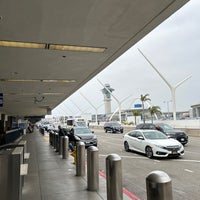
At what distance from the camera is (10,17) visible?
209 inches

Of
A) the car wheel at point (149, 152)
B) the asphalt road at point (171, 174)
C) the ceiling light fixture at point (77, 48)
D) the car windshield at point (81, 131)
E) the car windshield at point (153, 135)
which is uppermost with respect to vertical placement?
the ceiling light fixture at point (77, 48)

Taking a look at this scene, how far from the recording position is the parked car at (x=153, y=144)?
12000mm

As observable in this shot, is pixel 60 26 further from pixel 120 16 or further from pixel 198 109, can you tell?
pixel 198 109

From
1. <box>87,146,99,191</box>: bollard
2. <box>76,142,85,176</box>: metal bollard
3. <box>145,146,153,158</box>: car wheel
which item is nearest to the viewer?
<box>87,146,99,191</box>: bollard

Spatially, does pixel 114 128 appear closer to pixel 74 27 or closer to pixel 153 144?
pixel 153 144

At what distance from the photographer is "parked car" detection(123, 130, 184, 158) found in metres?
12.0

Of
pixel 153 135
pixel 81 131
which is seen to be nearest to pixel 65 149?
pixel 153 135

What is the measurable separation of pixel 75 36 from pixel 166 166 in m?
6.72

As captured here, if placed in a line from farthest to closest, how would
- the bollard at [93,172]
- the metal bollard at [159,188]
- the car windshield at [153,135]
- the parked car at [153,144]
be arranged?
the car windshield at [153,135] < the parked car at [153,144] < the bollard at [93,172] < the metal bollard at [159,188]

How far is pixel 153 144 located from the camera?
1241cm

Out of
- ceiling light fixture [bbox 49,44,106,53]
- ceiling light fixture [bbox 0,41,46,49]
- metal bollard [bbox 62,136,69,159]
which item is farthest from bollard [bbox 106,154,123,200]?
metal bollard [bbox 62,136,69,159]

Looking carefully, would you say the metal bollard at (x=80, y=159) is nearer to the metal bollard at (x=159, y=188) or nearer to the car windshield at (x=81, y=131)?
the metal bollard at (x=159, y=188)

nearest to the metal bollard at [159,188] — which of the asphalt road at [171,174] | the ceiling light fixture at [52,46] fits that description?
the asphalt road at [171,174]

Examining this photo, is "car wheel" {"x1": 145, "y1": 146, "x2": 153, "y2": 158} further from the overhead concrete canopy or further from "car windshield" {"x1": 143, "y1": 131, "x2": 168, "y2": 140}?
the overhead concrete canopy
